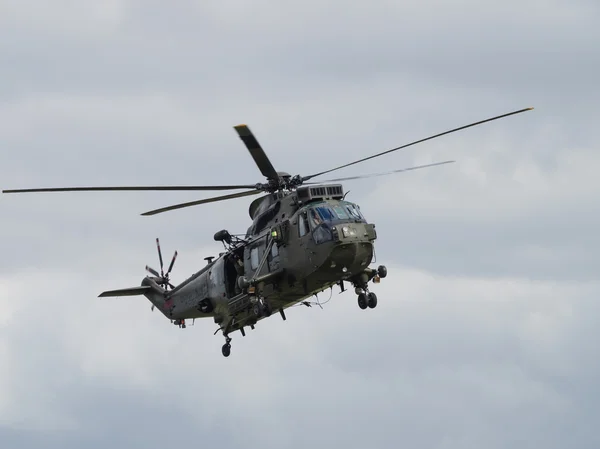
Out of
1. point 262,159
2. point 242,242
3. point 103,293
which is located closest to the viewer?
point 262,159

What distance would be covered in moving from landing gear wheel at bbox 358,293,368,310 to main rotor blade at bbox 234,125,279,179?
19.9 ft

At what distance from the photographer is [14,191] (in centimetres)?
3378

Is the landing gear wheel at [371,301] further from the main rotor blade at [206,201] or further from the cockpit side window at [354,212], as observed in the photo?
the main rotor blade at [206,201]

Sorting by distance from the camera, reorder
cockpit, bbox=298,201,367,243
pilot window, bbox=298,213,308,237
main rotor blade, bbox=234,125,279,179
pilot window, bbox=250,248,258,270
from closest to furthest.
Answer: main rotor blade, bbox=234,125,279,179 < cockpit, bbox=298,201,367,243 < pilot window, bbox=298,213,308,237 < pilot window, bbox=250,248,258,270

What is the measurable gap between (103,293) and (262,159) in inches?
493

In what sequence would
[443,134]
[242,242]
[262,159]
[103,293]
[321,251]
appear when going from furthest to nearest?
[103,293] → [242,242] → [262,159] → [321,251] → [443,134]

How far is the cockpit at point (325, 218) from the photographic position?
35125mm

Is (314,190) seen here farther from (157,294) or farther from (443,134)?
(157,294)

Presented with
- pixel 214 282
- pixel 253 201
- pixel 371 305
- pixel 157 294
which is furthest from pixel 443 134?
pixel 157 294

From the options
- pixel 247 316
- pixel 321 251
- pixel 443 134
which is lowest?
pixel 247 316

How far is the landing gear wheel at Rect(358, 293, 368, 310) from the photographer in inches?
1441

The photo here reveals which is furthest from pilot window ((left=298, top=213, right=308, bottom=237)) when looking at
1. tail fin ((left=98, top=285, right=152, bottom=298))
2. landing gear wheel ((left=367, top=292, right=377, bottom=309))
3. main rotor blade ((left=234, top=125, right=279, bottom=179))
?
tail fin ((left=98, top=285, right=152, bottom=298))

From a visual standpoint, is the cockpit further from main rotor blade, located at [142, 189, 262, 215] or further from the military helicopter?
main rotor blade, located at [142, 189, 262, 215]

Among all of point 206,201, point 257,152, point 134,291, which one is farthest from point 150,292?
point 257,152
